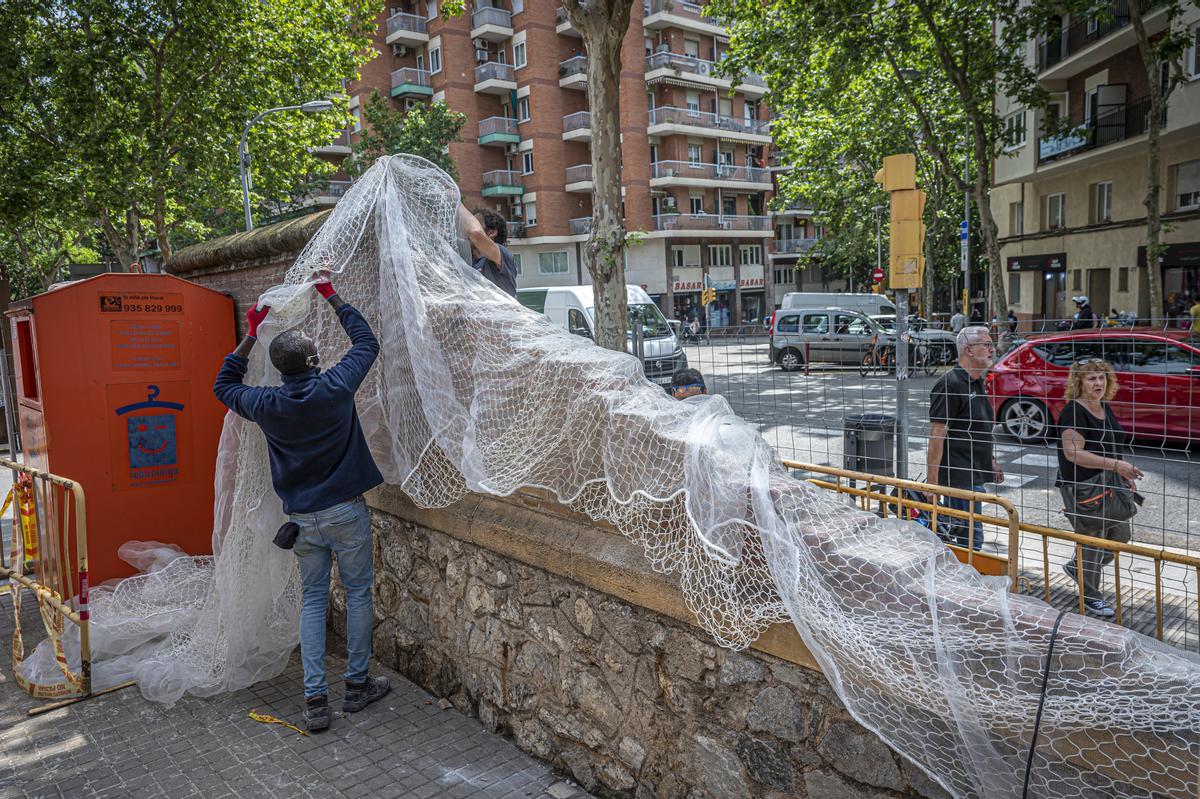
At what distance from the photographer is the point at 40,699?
4422 millimetres

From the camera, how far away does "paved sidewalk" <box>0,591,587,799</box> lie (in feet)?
11.7

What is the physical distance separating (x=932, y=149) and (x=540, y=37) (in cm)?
2710

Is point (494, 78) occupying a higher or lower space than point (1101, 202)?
higher

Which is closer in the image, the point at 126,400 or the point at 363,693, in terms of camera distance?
the point at 363,693

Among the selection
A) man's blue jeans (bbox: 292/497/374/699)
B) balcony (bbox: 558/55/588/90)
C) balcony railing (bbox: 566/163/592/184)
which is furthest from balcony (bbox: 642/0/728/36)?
man's blue jeans (bbox: 292/497/374/699)

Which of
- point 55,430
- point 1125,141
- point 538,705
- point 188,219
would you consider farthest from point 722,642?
point 188,219

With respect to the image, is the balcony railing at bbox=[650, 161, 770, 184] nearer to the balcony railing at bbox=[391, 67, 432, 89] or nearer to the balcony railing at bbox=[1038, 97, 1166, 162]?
the balcony railing at bbox=[391, 67, 432, 89]

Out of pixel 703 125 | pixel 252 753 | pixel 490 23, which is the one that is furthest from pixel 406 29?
pixel 252 753

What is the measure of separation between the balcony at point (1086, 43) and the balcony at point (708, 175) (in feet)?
69.0

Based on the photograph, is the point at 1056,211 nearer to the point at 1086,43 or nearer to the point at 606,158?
the point at 1086,43

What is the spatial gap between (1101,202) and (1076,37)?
525cm

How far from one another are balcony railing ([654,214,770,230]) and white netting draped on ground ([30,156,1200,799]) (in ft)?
134

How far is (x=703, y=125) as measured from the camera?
45.6 meters

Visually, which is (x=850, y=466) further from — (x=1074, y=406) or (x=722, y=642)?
(x=722, y=642)
